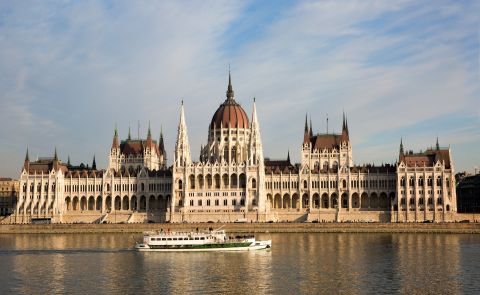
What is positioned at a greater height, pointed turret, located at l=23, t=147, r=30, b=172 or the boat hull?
pointed turret, located at l=23, t=147, r=30, b=172

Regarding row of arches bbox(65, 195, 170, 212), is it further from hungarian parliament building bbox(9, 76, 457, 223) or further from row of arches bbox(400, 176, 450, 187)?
row of arches bbox(400, 176, 450, 187)

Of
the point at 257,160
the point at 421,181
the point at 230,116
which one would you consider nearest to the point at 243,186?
the point at 257,160

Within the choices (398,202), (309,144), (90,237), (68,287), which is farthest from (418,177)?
(68,287)

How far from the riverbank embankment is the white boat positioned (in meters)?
29.8

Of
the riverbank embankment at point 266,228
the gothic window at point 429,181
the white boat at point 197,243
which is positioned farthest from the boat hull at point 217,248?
the gothic window at point 429,181

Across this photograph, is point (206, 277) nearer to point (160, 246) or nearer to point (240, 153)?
point (160, 246)

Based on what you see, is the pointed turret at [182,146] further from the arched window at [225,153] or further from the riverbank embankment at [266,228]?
the riverbank embankment at [266,228]

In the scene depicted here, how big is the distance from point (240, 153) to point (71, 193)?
131ft

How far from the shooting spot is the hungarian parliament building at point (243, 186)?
141m

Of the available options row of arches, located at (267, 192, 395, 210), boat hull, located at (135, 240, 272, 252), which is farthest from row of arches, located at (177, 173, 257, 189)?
boat hull, located at (135, 240, 272, 252)

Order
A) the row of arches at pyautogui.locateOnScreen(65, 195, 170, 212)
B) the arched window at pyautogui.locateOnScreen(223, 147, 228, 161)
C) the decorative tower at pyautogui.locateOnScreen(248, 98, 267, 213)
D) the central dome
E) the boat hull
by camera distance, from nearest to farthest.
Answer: the boat hull
the decorative tower at pyautogui.locateOnScreen(248, 98, 267, 213)
the row of arches at pyautogui.locateOnScreen(65, 195, 170, 212)
the arched window at pyautogui.locateOnScreen(223, 147, 228, 161)
the central dome

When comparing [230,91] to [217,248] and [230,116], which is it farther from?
[217,248]

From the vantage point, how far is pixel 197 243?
91812 millimetres

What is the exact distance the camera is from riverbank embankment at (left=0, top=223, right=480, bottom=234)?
120 meters
